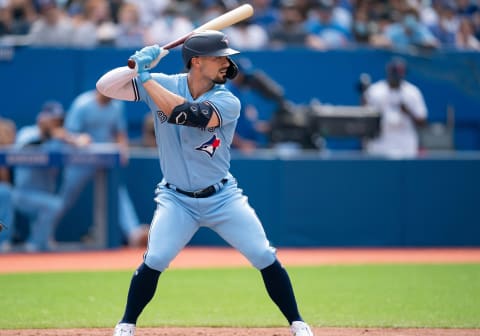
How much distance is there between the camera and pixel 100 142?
41.0 ft

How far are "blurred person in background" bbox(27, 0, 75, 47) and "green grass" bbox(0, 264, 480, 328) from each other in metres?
5.29

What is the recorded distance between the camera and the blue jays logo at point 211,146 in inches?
233

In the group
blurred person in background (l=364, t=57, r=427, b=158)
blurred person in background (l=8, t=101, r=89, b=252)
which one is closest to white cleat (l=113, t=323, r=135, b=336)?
blurred person in background (l=8, t=101, r=89, b=252)

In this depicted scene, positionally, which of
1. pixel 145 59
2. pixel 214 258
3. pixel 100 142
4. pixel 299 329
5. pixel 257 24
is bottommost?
pixel 214 258

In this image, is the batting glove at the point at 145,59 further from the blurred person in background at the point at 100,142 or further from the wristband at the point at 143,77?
the blurred person in background at the point at 100,142

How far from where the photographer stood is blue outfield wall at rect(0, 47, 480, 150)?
46.6ft

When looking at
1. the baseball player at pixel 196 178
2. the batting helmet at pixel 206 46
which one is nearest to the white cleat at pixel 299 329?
the baseball player at pixel 196 178

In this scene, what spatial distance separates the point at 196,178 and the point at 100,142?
6.75 metres

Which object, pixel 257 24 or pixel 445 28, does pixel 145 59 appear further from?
pixel 445 28

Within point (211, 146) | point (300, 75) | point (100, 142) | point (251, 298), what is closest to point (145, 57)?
point (211, 146)

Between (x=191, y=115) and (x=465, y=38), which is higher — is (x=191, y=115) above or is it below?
below

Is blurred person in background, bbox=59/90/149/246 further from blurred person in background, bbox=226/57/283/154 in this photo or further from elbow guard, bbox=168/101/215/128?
elbow guard, bbox=168/101/215/128

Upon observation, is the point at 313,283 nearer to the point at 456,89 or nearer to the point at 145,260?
the point at 145,260

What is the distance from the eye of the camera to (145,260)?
580cm
